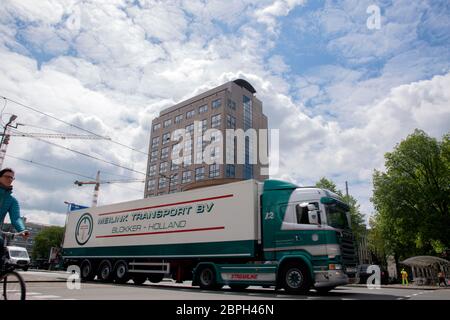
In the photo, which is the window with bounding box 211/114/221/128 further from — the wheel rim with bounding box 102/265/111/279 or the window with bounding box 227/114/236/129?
the wheel rim with bounding box 102/265/111/279

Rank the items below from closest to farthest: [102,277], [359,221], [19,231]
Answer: [19,231] < [102,277] < [359,221]

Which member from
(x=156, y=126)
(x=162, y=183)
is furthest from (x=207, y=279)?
(x=156, y=126)

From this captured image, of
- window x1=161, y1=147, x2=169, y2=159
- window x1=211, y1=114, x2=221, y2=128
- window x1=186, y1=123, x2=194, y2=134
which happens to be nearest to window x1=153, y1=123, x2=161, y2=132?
window x1=161, y1=147, x2=169, y2=159

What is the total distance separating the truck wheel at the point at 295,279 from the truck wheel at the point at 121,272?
8.50 meters

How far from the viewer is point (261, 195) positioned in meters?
13.4

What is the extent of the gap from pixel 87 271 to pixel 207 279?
8.54 metres

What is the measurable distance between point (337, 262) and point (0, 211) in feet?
31.5

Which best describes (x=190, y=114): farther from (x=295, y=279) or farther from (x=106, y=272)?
(x=295, y=279)

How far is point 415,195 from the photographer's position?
1383 inches

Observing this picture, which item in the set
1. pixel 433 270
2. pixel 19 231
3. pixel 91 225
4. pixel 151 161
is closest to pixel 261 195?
pixel 19 231

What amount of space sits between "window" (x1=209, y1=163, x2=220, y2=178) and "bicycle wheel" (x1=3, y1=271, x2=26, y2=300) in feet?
215

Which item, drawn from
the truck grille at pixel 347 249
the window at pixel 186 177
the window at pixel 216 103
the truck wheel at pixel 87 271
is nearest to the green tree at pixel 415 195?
the truck grille at pixel 347 249

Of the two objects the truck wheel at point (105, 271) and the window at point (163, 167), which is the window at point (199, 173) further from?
the truck wheel at point (105, 271)

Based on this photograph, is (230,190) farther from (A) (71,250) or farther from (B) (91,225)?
(A) (71,250)
